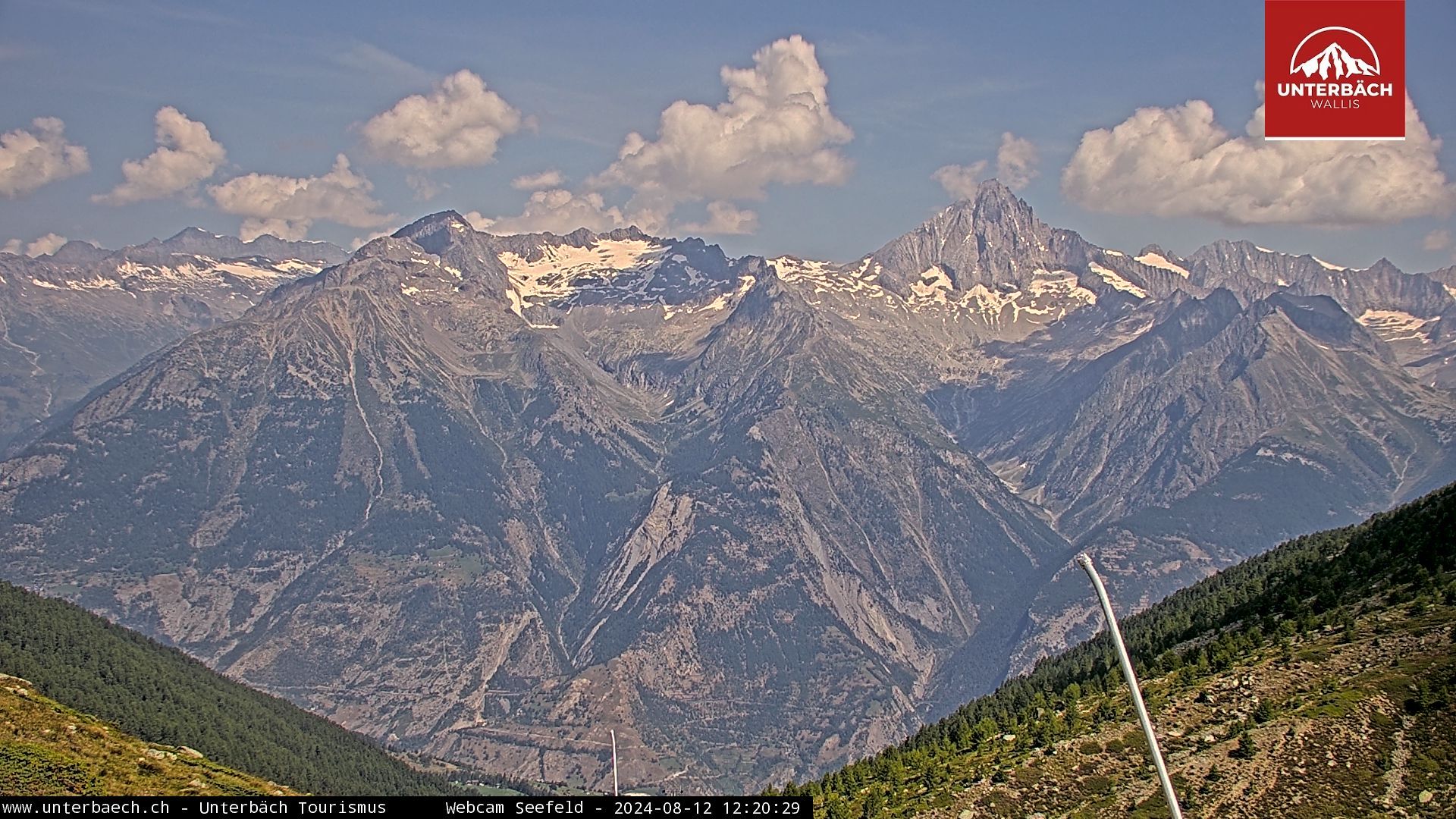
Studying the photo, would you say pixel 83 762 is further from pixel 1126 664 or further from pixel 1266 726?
pixel 1126 664

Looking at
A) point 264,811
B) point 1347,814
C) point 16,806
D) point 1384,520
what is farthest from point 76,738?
point 1384,520

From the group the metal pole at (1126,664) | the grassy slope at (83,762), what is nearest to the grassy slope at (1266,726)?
the metal pole at (1126,664)

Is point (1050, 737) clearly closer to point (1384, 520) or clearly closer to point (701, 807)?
point (701, 807)

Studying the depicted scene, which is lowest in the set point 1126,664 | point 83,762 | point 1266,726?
point 83,762

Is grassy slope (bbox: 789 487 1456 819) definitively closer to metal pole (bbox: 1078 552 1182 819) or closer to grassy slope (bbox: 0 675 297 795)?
metal pole (bbox: 1078 552 1182 819)

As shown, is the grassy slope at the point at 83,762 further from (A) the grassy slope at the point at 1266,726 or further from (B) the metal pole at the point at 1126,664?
(B) the metal pole at the point at 1126,664

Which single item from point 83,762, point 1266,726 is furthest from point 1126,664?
point 83,762

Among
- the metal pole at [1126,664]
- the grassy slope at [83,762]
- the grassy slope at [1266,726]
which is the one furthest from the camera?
the grassy slope at [83,762]

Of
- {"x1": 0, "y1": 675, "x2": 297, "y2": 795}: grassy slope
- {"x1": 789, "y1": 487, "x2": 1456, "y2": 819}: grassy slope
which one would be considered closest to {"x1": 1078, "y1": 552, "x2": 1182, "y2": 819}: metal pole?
{"x1": 789, "y1": 487, "x2": 1456, "y2": 819}: grassy slope
